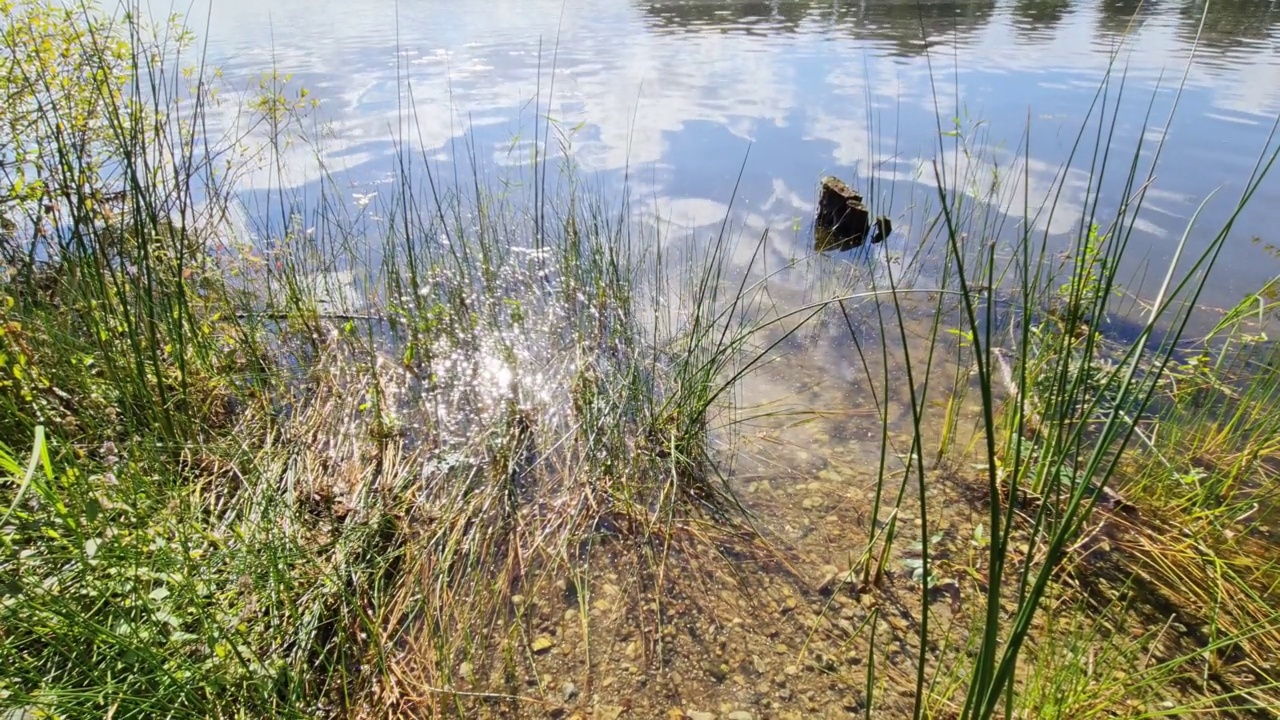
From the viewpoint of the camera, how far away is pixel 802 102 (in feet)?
22.4

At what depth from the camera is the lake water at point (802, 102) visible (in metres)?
4.50

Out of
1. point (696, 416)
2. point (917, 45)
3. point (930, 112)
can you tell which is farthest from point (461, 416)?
point (917, 45)

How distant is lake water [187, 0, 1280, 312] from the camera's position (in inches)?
177

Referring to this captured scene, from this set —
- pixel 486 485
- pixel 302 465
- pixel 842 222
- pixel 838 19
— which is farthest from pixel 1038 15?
pixel 302 465

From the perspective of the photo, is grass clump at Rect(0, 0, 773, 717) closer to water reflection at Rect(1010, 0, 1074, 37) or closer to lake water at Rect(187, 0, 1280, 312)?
lake water at Rect(187, 0, 1280, 312)

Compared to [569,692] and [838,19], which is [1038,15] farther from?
[569,692]

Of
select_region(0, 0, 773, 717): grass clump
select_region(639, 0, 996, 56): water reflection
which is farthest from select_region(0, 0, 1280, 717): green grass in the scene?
select_region(639, 0, 996, 56): water reflection

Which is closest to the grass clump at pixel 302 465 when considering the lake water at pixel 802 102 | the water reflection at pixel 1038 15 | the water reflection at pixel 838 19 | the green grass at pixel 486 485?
the green grass at pixel 486 485

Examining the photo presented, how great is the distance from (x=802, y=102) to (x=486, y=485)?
6.07m

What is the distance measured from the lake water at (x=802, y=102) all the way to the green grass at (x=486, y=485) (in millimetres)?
888

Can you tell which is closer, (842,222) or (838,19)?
(842,222)

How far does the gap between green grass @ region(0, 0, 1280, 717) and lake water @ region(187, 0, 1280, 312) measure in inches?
35.0

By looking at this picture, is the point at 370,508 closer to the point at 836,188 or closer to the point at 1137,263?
the point at 836,188

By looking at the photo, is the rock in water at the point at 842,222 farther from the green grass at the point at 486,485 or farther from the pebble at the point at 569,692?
the pebble at the point at 569,692
